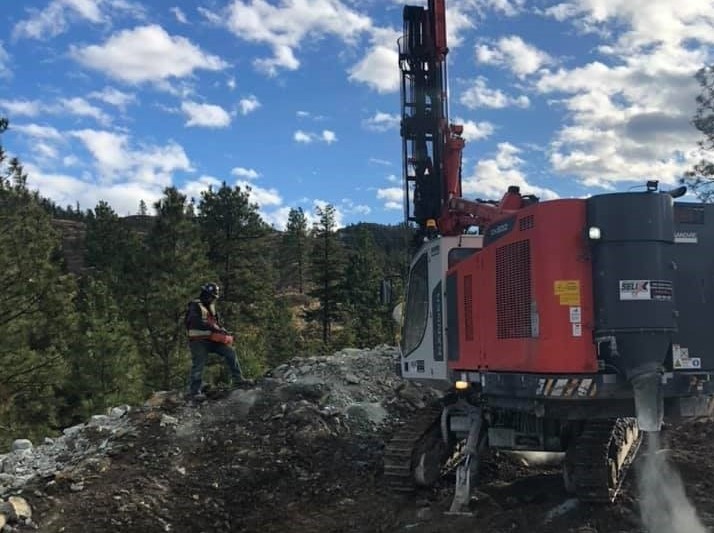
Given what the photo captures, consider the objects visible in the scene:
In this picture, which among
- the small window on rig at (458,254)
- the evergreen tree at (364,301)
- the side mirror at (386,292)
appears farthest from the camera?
the evergreen tree at (364,301)

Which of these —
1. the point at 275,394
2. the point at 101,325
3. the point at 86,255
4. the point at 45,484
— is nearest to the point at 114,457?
the point at 45,484

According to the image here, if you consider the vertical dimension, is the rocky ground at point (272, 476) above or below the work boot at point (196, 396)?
below

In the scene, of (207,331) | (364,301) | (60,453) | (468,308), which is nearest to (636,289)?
(468,308)

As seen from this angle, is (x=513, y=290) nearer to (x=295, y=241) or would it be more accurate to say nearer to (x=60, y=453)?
(x=60, y=453)

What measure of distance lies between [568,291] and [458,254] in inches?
97.2

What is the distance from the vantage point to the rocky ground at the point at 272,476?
8.34m

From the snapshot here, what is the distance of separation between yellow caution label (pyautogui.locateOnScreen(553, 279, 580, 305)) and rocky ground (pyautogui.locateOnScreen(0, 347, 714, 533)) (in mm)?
2400

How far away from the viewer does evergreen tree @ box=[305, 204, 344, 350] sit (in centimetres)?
4803

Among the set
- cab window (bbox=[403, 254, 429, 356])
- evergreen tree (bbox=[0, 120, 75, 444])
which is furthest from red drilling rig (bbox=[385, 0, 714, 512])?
evergreen tree (bbox=[0, 120, 75, 444])

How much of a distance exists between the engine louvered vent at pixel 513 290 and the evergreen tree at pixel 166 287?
59.1ft

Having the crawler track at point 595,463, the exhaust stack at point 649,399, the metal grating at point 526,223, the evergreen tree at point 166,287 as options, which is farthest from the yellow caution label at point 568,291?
the evergreen tree at point 166,287

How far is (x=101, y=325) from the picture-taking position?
2212 centimetres

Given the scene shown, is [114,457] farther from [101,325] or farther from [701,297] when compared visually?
[101,325]

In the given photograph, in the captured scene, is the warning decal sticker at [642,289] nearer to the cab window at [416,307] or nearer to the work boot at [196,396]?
the cab window at [416,307]
